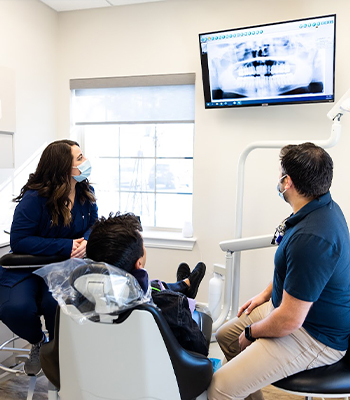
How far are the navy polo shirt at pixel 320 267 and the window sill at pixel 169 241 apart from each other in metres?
1.77

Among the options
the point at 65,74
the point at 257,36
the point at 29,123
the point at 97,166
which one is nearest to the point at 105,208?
the point at 97,166

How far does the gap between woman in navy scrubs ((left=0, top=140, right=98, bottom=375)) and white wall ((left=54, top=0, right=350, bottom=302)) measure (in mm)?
1265

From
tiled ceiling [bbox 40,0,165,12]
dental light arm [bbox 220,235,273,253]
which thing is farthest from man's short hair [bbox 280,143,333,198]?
tiled ceiling [bbox 40,0,165,12]

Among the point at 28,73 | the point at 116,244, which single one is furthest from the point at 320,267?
the point at 28,73

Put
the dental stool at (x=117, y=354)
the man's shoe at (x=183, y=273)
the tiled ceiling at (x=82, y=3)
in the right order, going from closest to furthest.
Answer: the dental stool at (x=117, y=354)
the man's shoe at (x=183, y=273)
the tiled ceiling at (x=82, y=3)

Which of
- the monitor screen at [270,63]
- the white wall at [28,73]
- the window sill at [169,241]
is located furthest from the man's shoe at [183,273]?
the white wall at [28,73]

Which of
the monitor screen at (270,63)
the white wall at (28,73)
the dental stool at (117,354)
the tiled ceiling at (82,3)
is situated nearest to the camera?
the dental stool at (117,354)

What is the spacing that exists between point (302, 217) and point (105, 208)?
7.98 feet

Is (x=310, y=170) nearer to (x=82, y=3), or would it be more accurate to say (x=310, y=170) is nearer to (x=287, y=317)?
(x=287, y=317)

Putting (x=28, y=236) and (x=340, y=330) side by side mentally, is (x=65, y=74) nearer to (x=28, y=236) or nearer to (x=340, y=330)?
(x=28, y=236)

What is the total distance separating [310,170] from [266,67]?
151 cm

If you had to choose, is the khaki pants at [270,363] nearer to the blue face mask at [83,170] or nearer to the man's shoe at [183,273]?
the man's shoe at [183,273]

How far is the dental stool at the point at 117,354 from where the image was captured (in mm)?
1058

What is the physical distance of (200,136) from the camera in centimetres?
304
